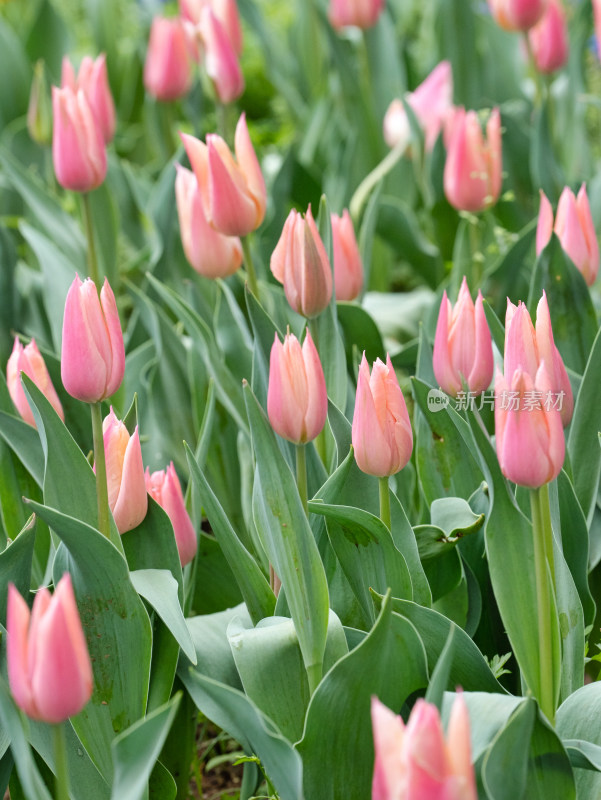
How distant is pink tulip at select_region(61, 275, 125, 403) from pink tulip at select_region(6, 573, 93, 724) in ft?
0.96

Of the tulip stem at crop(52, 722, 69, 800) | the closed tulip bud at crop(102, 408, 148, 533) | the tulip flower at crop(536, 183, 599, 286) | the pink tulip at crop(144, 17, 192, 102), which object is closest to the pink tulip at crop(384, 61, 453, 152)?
the pink tulip at crop(144, 17, 192, 102)

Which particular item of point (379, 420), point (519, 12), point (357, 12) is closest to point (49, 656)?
point (379, 420)

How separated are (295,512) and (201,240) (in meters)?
0.55

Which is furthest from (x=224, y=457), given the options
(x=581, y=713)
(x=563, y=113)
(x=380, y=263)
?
(x=563, y=113)

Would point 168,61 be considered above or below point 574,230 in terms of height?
above

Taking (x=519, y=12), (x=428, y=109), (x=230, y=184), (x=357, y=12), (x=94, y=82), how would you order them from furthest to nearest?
(x=357, y=12)
(x=428, y=109)
(x=519, y=12)
(x=94, y=82)
(x=230, y=184)

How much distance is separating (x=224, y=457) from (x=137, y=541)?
46cm

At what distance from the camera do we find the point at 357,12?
2.33m

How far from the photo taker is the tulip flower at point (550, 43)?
2068 mm

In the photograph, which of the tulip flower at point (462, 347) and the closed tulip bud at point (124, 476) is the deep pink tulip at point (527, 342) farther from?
the closed tulip bud at point (124, 476)

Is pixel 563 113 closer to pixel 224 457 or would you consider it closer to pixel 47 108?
pixel 47 108

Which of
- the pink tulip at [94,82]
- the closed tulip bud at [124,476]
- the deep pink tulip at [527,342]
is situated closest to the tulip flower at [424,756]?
the deep pink tulip at [527,342]

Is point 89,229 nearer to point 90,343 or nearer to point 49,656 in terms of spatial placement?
point 90,343

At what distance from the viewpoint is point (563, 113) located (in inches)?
95.3
